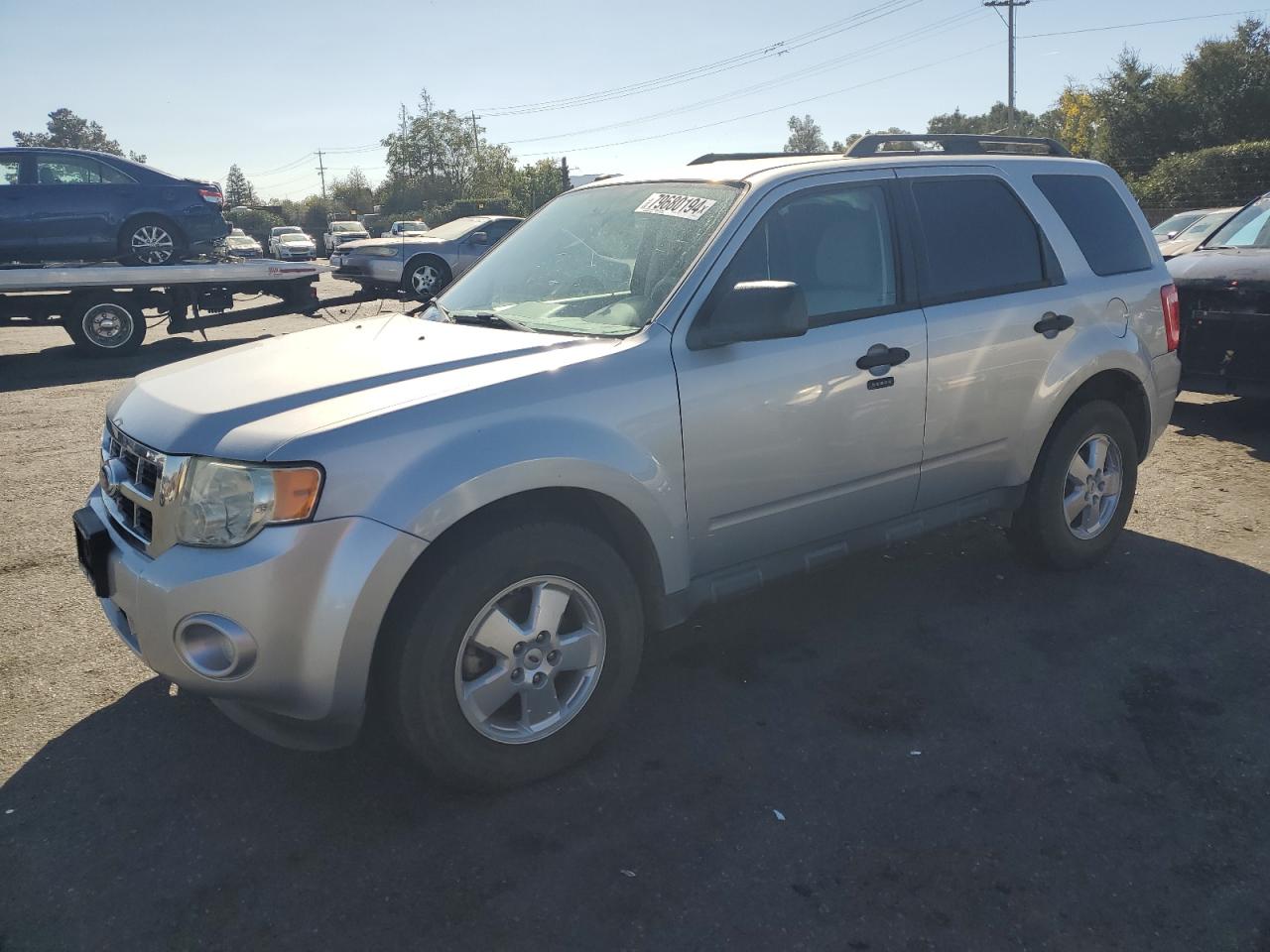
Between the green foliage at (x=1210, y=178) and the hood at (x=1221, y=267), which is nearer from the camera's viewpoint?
the hood at (x=1221, y=267)

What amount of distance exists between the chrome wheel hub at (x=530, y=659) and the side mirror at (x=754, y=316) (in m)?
0.96

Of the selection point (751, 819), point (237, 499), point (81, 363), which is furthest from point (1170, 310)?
point (81, 363)

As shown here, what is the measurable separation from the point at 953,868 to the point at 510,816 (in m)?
1.26

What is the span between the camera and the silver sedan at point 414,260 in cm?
1720

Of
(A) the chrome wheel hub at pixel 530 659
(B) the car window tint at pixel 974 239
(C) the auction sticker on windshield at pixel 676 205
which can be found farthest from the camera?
(B) the car window tint at pixel 974 239

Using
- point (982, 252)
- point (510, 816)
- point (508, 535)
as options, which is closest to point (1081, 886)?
point (510, 816)

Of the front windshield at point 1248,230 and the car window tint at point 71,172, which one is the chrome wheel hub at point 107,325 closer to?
the car window tint at point 71,172

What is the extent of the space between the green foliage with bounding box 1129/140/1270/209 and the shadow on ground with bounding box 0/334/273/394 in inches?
1129

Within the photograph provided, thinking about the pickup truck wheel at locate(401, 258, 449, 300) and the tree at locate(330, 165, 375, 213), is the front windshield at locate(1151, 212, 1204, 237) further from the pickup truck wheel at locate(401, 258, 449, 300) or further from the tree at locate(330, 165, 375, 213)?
the tree at locate(330, 165, 375, 213)

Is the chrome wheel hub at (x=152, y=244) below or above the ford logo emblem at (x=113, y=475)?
above

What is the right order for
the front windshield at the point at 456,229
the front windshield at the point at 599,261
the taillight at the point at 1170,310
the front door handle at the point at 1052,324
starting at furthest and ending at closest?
the front windshield at the point at 456,229
the taillight at the point at 1170,310
the front door handle at the point at 1052,324
the front windshield at the point at 599,261

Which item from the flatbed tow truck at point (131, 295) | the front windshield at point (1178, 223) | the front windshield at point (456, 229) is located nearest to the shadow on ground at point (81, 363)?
the flatbed tow truck at point (131, 295)

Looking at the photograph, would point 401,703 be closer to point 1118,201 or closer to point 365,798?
point 365,798

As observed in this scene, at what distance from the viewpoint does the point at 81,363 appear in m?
12.7
